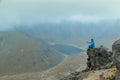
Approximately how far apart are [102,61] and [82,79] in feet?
61.8

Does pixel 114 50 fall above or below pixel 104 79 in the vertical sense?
above

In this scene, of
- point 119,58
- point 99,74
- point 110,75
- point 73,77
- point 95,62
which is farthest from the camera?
point 95,62

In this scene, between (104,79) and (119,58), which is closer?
(119,58)

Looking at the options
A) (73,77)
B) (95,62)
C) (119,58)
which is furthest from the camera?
(95,62)

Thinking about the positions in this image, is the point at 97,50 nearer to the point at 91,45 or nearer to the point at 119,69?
the point at 91,45

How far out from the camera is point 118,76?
3134 cm

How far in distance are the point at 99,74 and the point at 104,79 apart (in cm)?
256

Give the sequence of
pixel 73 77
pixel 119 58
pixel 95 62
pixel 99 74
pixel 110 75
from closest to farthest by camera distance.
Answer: pixel 119 58 → pixel 110 75 → pixel 99 74 → pixel 73 77 → pixel 95 62

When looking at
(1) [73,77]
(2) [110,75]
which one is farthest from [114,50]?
(1) [73,77]

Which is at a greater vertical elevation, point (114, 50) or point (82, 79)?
point (114, 50)

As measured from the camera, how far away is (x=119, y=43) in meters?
31.9

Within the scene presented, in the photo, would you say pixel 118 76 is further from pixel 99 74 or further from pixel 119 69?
pixel 99 74

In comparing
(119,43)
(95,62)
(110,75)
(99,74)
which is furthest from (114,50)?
(95,62)

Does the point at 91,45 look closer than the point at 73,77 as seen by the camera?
No
